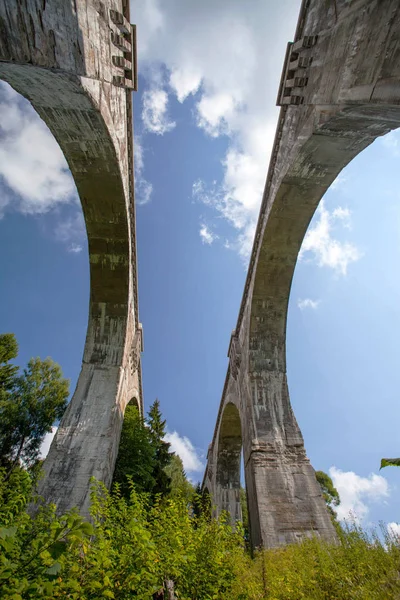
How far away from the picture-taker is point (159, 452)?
523 inches

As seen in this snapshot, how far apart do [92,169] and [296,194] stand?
4.21 metres

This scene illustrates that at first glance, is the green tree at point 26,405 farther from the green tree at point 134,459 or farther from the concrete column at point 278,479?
the concrete column at point 278,479

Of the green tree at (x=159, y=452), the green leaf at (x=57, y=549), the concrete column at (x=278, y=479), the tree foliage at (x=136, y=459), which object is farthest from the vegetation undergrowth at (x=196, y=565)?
the green tree at (x=159, y=452)

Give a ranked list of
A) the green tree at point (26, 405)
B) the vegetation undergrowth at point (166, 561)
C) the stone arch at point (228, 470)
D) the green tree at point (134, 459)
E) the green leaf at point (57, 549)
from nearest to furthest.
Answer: the green leaf at point (57, 549), the vegetation undergrowth at point (166, 561), the green tree at point (134, 459), the stone arch at point (228, 470), the green tree at point (26, 405)

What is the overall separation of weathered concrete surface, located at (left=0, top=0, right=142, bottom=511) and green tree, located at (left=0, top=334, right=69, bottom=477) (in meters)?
13.5

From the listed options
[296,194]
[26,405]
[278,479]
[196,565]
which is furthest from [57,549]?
[26,405]

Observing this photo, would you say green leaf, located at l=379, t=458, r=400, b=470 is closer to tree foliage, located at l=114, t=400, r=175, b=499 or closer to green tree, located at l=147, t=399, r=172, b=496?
tree foliage, located at l=114, t=400, r=175, b=499

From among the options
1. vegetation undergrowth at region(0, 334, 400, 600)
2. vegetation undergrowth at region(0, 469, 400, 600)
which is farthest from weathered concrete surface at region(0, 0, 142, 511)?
vegetation undergrowth at region(0, 469, 400, 600)

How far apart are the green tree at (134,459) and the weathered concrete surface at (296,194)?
3244 millimetres

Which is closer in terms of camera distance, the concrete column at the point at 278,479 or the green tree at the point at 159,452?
the concrete column at the point at 278,479

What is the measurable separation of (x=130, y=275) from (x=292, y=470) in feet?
19.2

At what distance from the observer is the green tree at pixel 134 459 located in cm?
885

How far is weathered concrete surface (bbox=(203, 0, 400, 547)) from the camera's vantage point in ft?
10.3

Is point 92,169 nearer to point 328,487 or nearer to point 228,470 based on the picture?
point 228,470
